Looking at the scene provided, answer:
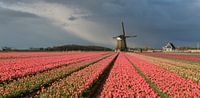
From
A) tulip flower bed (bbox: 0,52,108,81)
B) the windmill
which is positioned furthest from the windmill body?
tulip flower bed (bbox: 0,52,108,81)

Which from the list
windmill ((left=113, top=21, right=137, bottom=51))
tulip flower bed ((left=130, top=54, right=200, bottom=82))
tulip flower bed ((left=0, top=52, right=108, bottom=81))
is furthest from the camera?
windmill ((left=113, top=21, right=137, bottom=51))

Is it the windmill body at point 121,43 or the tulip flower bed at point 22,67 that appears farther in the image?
the windmill body at point 121,43

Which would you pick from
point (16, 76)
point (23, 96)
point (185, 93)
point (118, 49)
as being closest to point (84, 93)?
point (23, 96)

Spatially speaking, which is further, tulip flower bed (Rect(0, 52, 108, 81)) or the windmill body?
the windmill body

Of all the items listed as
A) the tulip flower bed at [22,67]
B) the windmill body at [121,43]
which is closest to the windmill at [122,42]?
the windmill body at [121,43]

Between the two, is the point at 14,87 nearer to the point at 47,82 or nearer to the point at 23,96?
the point at 23,96

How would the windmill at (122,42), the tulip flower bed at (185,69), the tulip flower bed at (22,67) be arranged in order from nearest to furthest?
the tulip flower bed at (22,67) → the tulip flower bed at (185,69) → the windmill at (122,42)

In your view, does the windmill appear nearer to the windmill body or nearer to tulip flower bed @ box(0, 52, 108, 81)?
the windmill body

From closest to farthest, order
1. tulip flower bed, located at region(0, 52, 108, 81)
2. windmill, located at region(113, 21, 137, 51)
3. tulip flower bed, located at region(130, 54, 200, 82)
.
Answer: tulip flower bed, located at region(0, 52, 108, 81), tulip flower bed, located at region(130, 54, 200, 82), windmill, located at region(113, 21, 137, 51)

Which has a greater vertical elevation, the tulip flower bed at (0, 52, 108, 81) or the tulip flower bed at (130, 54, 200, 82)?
the tulip flower bed at (0, 52, 108, 81)

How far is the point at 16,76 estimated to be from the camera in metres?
22.4

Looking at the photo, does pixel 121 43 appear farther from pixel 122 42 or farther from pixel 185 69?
pixel 185 69

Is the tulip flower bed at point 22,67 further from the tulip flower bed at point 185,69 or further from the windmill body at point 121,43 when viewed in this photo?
the windmill body at point 121,43

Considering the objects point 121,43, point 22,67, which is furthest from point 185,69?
point 121,43
